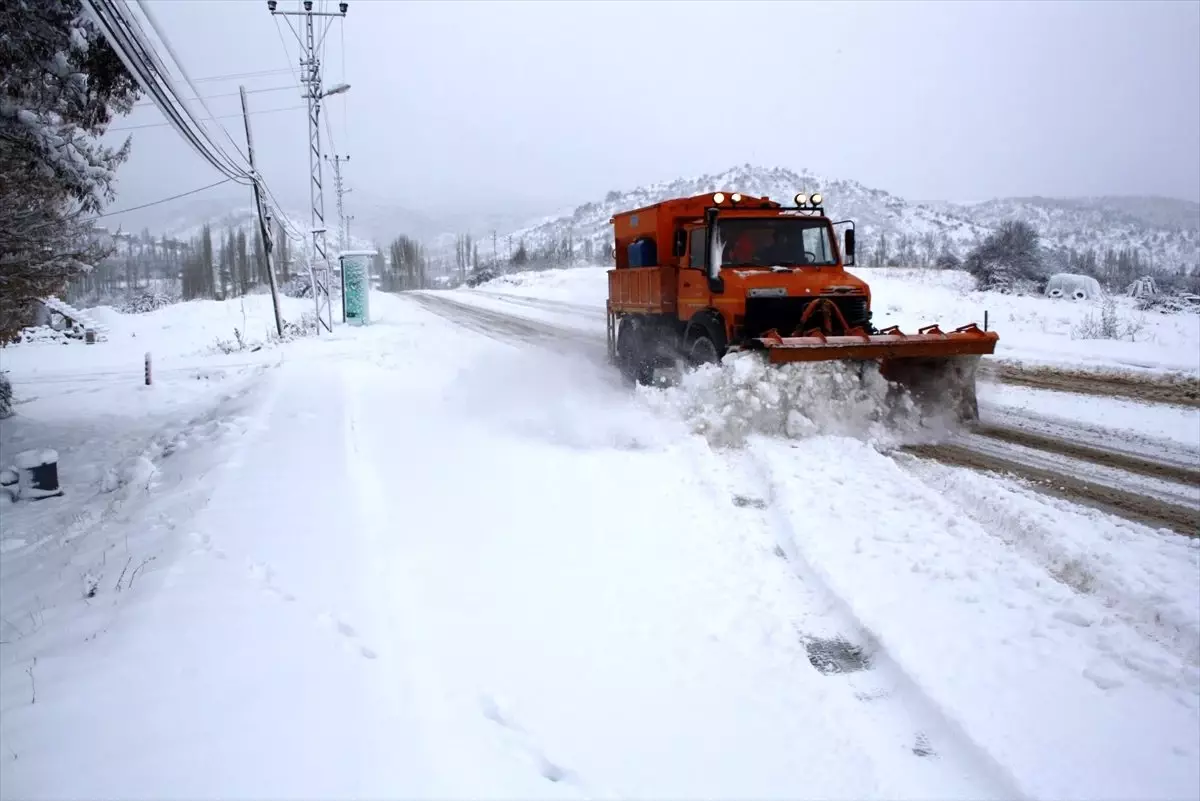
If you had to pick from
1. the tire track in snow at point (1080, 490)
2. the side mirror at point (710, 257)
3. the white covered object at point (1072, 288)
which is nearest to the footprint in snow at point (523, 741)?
the tire track in snow at point (1080, 490)

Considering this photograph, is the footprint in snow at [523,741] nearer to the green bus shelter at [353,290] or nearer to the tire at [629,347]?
the tire at [629,347]

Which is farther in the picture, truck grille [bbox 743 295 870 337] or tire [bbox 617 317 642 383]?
tire [bbox 617 317 642 383]

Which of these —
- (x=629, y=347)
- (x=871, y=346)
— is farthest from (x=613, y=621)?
(x=629, y=347)

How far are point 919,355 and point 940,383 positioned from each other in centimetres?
75

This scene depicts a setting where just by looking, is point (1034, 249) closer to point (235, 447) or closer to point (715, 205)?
point (715, 205)

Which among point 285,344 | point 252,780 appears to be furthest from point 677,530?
point 285,344

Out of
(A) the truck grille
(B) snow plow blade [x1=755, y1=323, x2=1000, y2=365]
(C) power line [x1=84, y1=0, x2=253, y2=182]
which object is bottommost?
(B) snow plow blade [x1=755, y1=323, x2=1000, y2=365]

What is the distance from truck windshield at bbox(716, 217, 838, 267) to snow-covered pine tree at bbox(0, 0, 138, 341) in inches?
301

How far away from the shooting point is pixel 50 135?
757cm

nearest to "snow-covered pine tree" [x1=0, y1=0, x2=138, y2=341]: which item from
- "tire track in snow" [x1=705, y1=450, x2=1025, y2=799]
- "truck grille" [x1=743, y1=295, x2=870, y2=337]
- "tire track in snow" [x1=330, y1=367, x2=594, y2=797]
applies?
"tire track in snow" [x1=330, y1=367, x2=594, y2=797]

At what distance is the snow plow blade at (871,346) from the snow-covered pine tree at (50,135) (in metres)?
8.10

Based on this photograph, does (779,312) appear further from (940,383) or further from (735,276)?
(940,383)

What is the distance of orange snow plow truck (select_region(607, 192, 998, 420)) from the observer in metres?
8.12

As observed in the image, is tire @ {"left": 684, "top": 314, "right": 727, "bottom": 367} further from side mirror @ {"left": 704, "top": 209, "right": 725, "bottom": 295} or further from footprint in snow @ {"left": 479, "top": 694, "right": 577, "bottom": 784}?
footprint in snow @ {"left": 479, "top": 694, "right": 577, "bottom": 784}
